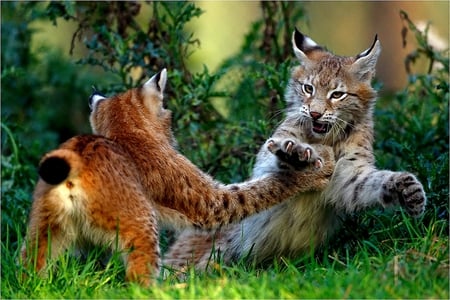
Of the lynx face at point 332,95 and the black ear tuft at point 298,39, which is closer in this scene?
the lynx face at point 332,95

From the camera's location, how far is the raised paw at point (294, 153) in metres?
6.83

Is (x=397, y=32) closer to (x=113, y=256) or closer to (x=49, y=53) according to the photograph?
(x=49, y=53)

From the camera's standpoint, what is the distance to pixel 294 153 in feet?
22.5

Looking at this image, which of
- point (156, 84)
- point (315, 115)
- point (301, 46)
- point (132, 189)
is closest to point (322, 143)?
point (315, 115)

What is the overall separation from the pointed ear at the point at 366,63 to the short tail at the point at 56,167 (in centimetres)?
256

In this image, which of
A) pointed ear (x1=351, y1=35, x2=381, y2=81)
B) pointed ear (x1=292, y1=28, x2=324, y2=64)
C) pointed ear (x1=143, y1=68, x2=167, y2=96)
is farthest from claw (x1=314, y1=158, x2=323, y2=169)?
pointed ear (x1=143, y1=68, x2=167, y2=96)

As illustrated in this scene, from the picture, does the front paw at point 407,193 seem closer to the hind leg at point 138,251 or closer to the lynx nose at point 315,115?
the lynx nose at point 315,115

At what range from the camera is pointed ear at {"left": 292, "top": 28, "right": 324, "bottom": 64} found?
7727 millimetres

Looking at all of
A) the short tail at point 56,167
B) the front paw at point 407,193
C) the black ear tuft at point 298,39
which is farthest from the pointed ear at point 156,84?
the front paw at point 407,193

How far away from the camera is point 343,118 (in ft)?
23.9

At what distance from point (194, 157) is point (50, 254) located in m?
3.30

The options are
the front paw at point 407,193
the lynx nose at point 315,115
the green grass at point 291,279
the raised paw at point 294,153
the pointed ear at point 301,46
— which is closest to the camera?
the green grass at point 291,279

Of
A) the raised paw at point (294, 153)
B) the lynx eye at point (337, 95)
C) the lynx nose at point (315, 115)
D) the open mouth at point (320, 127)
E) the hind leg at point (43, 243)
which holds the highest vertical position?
the lynx eye at point (337, 95)

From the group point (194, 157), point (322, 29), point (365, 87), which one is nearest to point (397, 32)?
point (322, 29)
